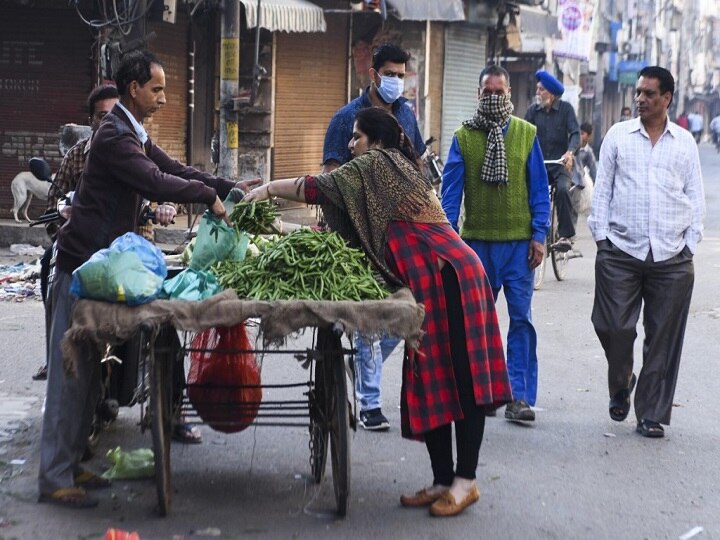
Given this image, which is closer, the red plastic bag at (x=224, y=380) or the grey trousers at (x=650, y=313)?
the red plastic bag at (x=224, y=380)

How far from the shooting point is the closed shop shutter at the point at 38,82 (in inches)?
611

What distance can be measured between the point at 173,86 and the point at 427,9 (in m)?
4.80

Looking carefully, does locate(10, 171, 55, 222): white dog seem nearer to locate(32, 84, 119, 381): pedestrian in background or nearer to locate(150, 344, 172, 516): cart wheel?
locate(32, 84, 119, 381): pedestrian in background

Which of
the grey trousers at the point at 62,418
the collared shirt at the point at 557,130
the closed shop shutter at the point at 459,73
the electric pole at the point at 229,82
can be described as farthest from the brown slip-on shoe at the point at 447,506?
the closed shop shutter at the point at 459,73

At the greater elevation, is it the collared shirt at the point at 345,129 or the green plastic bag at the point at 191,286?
the collared shirt at the point at 345,129

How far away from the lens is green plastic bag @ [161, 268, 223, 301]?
4801mm

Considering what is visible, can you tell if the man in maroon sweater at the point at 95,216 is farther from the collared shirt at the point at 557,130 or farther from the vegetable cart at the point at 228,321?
the collared shirt at the point at 557,130

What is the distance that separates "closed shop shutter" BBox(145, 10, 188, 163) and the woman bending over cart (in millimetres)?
11725

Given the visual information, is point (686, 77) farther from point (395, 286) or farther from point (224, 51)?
point (395, 286)

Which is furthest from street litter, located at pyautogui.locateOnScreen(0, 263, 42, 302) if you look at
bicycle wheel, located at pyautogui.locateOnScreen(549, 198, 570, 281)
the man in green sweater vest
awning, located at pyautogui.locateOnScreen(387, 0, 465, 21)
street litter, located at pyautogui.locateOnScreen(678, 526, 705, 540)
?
awning, located at pyautogui.locateOnScreen(387, 0, 465, 21)

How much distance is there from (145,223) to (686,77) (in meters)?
71.8

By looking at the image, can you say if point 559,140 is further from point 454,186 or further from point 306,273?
point 306,273

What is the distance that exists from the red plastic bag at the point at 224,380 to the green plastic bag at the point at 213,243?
374 mm

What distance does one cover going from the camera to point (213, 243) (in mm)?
5156
